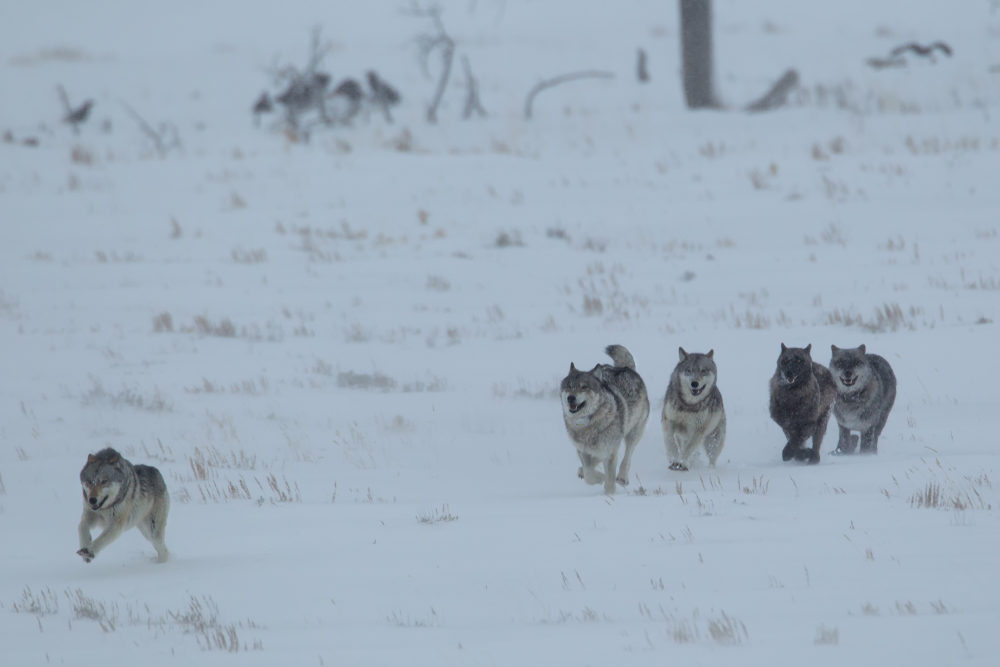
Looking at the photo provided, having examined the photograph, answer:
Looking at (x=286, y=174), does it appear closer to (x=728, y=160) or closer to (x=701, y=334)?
(x=728, y=160)

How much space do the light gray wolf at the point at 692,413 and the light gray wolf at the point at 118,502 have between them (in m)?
4.05

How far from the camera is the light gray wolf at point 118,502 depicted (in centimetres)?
528

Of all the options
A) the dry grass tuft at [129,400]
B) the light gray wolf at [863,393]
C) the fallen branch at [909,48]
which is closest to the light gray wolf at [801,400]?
the light gray wolf at [863,393]

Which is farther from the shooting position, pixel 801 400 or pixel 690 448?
pixel 690 448

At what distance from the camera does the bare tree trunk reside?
22.8 m

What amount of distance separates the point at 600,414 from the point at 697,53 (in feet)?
60.6

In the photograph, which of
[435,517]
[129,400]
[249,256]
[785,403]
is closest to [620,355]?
[785,403]

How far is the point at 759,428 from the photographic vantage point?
8820mm

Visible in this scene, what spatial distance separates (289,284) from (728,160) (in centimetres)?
993

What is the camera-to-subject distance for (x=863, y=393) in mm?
7465

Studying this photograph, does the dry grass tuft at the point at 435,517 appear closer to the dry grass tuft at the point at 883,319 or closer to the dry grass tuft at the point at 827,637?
the dry grass tuft at the point at 827,637

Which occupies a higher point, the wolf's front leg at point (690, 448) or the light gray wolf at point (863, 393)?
the light gray wolf at point (863, 393)

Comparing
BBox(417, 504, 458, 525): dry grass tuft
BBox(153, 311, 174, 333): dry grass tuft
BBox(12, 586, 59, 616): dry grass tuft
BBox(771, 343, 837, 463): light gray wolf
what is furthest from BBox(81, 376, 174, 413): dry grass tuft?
BBox(771, 343, 837, 463): light gray wolf

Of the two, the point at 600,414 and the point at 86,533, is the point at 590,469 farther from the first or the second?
the point at 86,533
